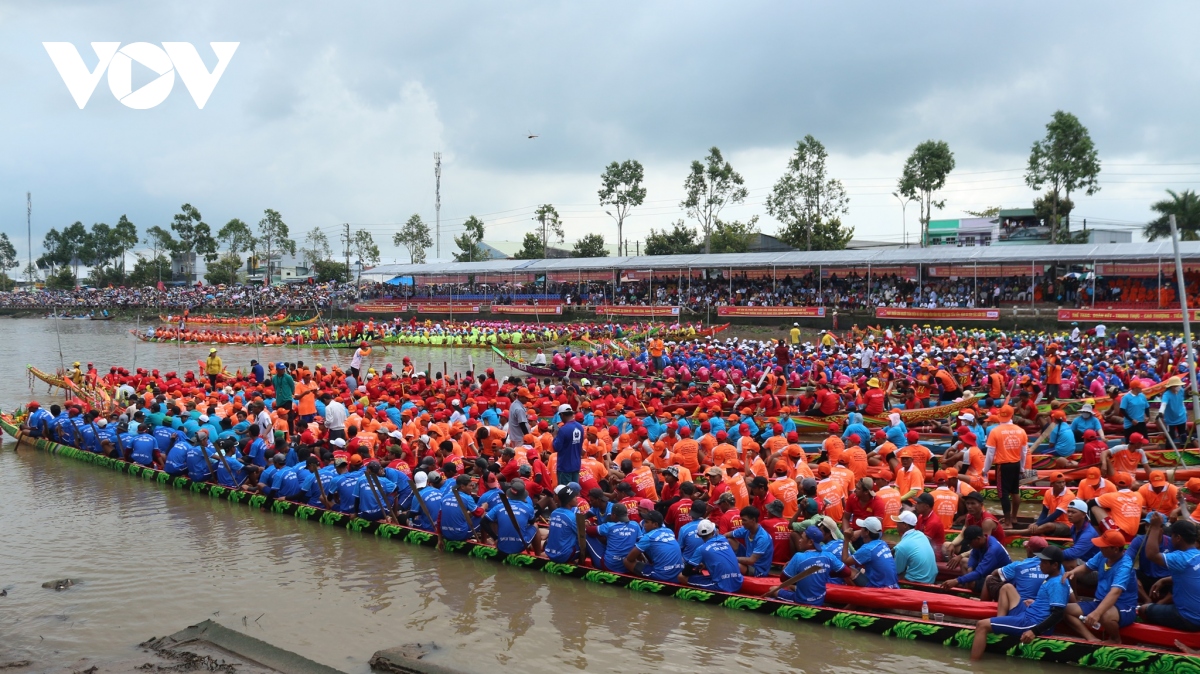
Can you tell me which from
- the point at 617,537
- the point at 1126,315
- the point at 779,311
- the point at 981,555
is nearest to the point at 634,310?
the point at 779,311

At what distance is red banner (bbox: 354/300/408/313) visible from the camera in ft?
170

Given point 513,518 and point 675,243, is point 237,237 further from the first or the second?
point 513,518

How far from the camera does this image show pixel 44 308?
79250mm

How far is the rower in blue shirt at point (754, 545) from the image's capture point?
791cm

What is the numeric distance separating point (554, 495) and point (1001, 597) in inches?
184

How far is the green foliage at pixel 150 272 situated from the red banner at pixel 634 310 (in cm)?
6341

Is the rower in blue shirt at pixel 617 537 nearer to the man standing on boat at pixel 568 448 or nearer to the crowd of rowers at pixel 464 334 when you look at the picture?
the man standing on boat at pixel 568 448

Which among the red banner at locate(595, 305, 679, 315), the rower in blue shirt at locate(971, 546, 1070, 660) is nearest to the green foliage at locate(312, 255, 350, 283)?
the red banner at locate(595, 305, 679, 315)

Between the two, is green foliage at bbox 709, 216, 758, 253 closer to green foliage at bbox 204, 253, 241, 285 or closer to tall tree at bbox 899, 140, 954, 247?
tall tree at bbox 899, 140, 954, 247

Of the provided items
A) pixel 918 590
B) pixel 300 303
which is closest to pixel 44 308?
pixel 300 303

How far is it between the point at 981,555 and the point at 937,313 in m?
27.3

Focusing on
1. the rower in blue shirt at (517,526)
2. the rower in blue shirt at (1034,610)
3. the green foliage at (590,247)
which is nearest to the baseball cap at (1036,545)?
the rower in blue shirt at (1034,610)

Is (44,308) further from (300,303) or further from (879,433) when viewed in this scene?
(879,433)

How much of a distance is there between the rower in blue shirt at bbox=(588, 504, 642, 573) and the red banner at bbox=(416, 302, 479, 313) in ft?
133
